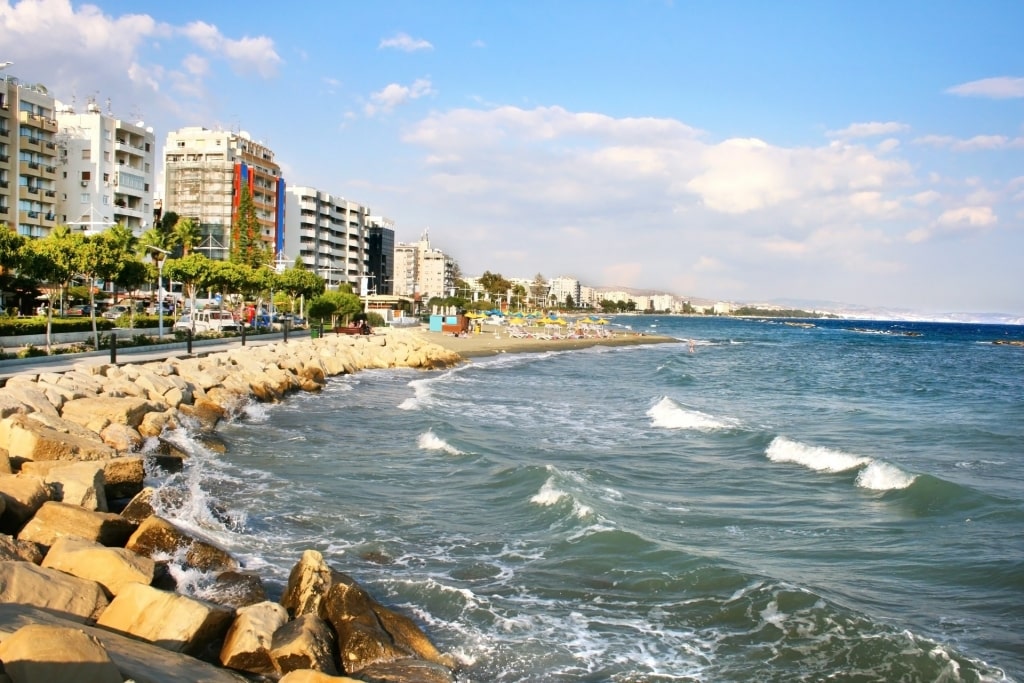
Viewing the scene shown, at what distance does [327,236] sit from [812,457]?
3703 inches

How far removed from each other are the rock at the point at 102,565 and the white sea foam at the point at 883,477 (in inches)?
531

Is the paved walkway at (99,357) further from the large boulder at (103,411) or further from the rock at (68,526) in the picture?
the rock at (68,526)

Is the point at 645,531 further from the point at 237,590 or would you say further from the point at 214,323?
the point at 214,323

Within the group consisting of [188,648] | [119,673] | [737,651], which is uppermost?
[119,673]

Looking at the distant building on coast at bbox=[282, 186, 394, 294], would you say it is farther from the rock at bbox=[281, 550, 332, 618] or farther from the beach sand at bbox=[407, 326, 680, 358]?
the rock at bbox=[281, 550, 332, 618]

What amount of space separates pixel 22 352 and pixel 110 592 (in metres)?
20.7

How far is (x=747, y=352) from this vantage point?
2864 inches

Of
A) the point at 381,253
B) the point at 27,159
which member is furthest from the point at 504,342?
the point at 381,253

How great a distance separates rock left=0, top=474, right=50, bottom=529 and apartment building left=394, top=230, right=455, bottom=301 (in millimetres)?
176005

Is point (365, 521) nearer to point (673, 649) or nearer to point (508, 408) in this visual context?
point (673, 649)

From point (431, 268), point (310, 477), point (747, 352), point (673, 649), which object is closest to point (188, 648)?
point (673, 649)

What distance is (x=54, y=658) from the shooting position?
16.1 feet

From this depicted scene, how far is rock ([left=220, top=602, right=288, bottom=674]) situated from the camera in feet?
23.1

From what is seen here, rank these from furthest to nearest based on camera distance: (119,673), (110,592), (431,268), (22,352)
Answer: (431,268) → (22,352) → (110,592) → (119,673)
